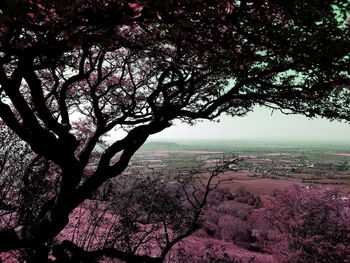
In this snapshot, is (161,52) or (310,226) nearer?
(161,52)

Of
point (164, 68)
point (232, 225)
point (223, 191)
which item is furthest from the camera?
point (223, 191)

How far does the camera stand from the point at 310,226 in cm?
4159

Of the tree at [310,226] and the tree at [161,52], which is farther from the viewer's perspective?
the tree at [310,226]

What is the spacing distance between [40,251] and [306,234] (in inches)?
1560

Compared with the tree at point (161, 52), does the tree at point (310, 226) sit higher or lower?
lower

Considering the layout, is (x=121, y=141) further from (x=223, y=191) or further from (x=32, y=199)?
Result: (x=223, y=191)

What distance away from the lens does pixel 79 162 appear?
8922mm

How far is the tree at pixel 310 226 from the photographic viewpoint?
38.9 metres

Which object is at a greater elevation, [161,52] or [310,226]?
[161,52]

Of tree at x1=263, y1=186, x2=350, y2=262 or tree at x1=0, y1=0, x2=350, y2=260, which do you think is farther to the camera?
tree at x1=263, y1=186, x2=350, y2=262

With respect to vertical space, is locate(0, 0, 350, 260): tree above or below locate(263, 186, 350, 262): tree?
above

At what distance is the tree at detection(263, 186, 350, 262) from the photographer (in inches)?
1531

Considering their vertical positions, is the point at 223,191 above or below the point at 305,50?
below

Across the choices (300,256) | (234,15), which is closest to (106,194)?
(234,15)
